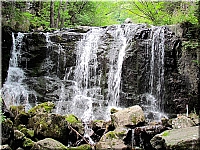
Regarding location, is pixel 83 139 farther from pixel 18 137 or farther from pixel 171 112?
pixel 171 112

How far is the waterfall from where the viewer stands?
10.4 meters

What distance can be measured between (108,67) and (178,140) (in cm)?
569

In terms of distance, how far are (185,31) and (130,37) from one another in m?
2.16

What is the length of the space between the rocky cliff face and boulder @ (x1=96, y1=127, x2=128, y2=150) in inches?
135

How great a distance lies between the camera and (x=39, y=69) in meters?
11.4

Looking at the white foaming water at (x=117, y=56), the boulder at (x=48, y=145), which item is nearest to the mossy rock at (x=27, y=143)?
the boulder at (x=48, y=145)

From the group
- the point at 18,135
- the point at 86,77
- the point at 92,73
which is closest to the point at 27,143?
the point at 18,135

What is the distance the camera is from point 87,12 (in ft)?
55.7

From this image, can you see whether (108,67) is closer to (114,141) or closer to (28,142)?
(114,141)

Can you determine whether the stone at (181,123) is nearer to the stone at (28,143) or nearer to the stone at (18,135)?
the stone at (28,143)

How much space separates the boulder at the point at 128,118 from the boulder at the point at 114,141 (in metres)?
0.32

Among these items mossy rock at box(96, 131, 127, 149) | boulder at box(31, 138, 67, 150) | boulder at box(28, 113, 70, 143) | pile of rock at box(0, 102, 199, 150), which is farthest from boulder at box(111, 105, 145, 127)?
boulder at box(31, 138, 67, 150)

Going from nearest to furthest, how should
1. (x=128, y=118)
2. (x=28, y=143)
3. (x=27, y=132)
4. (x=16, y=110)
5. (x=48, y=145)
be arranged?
(x=48, y=145) → (x=28, y=143) → (x=27, y=132) → (x=128, y=118) → (x=16, y=110)

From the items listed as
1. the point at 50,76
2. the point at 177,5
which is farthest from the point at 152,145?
the point at 177,5
